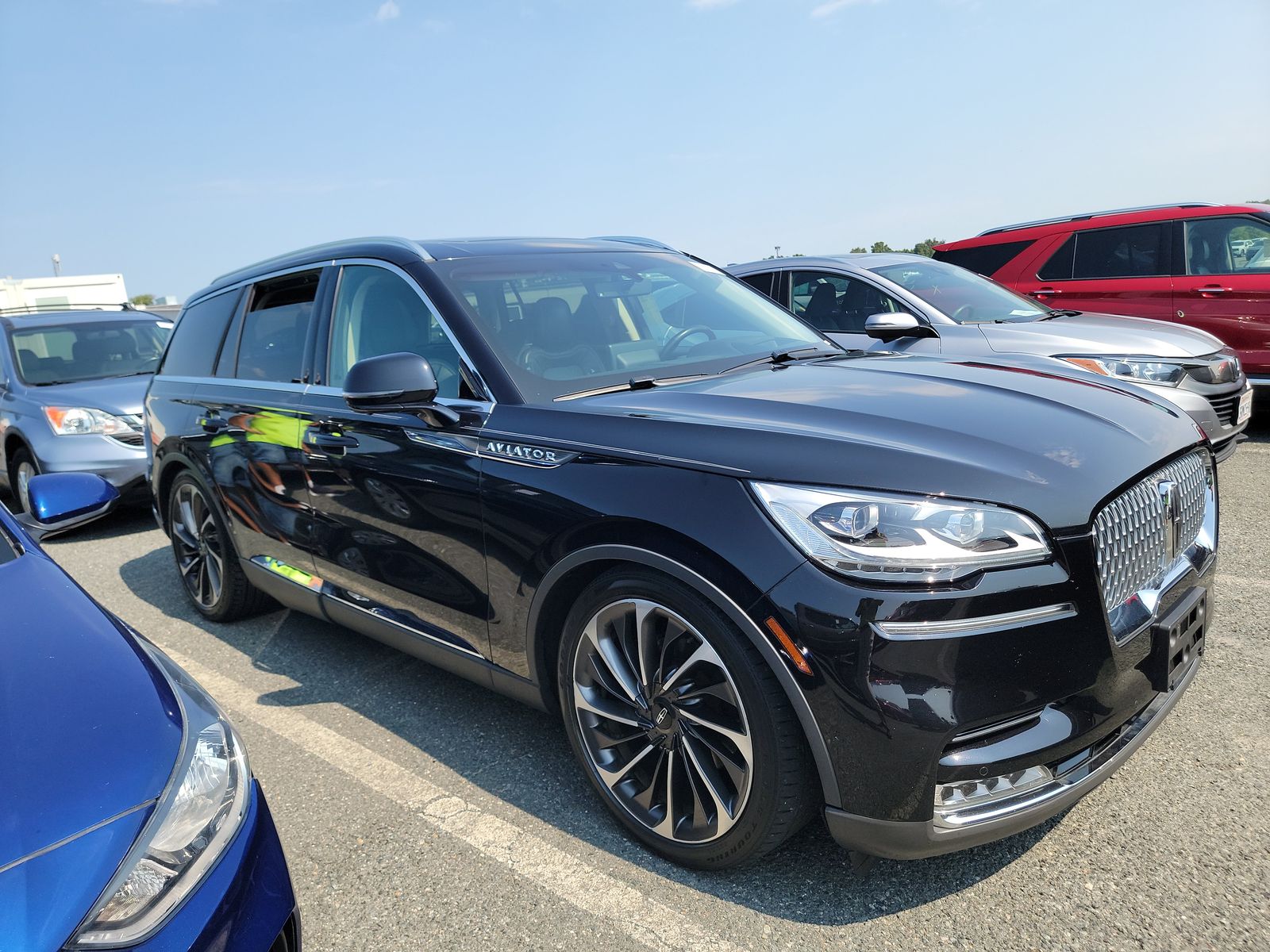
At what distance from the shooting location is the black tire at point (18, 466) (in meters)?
7.17

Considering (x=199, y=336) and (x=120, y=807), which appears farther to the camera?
(x=199, y=336)

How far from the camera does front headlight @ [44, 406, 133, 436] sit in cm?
701

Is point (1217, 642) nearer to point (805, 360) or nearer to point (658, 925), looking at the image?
point (805, 360)

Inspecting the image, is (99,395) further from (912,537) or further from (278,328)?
(912,537)

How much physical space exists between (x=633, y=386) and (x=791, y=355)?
2.46ft

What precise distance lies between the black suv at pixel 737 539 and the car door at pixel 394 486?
0.04ft

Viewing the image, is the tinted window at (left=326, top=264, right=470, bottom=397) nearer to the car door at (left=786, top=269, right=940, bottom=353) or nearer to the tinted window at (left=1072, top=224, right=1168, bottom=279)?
the car door at (left=786, top=269, right=940, bottom=353)

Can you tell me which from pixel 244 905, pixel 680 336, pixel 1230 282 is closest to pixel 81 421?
pixel 680 336

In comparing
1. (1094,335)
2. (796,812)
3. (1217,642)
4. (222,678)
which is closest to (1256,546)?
(1217,642)

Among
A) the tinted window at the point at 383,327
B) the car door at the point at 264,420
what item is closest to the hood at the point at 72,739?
the tinted window at the point at 383,327

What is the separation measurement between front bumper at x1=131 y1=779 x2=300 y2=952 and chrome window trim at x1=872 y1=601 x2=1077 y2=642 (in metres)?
1.28

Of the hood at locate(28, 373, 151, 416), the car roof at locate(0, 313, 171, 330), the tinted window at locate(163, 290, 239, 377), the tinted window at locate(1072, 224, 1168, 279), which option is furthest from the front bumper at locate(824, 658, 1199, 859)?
the car roof at locate(0, 313, 171, 330)

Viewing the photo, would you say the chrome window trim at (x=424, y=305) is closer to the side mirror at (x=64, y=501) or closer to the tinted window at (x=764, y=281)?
the side mirror at (x=64, y=501)

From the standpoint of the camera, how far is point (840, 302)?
6.80 metres
